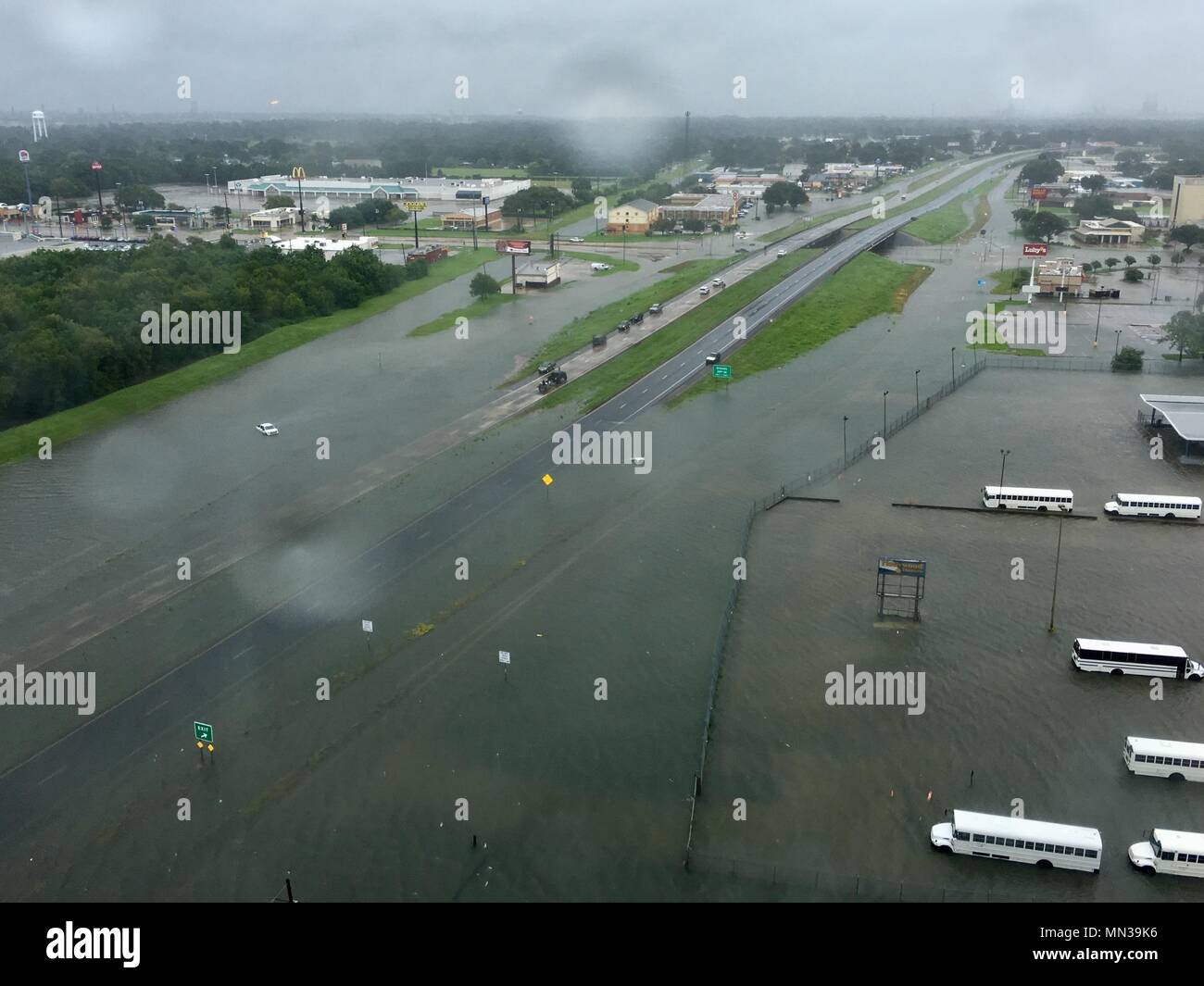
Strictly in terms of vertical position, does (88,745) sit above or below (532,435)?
below

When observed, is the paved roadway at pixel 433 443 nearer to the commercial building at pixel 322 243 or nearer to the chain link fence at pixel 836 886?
the chain link fence at pixel 836 886

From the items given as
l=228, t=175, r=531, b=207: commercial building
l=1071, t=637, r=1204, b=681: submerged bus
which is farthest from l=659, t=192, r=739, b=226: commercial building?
l=1071, t=637, r=1204, b=681: submerged bus

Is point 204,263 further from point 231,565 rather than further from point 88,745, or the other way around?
point 88,745

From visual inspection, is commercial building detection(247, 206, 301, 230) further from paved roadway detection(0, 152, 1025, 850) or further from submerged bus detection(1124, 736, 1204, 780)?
submerged bus detection(1124, 736, 1204, 780)

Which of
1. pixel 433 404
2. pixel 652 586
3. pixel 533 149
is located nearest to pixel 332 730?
pixel 652 586

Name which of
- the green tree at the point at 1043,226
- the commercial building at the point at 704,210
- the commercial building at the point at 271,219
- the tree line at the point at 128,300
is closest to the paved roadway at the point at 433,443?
the tree line at the point at 128,300
